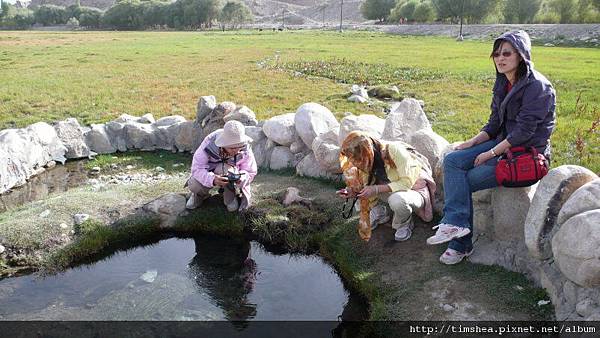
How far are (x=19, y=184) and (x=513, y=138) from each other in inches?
430

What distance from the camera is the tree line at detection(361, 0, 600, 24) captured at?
75.3 m

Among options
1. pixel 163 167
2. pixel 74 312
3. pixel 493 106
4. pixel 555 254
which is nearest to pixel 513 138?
pixel 493 106

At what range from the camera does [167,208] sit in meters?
9.51

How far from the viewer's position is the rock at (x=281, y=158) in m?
11.4

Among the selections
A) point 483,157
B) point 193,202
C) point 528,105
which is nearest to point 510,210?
point 483,157

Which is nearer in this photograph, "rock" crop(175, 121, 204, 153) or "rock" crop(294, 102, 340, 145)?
"rock" crop(294, 102, 340, 145)

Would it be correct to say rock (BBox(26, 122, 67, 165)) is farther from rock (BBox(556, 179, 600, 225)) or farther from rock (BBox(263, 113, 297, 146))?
rock (BBox(556, 179, 600, 225))

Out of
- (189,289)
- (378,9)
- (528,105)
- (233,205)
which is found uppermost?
(378,9)

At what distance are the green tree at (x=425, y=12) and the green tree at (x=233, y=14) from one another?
1861 inches

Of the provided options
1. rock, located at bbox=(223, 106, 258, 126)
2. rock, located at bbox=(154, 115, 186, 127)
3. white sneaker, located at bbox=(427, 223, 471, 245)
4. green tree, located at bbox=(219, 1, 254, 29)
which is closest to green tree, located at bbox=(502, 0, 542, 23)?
green tree, located at bbox=(219, 1, 254, 29)

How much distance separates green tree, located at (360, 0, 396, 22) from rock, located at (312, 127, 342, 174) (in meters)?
129

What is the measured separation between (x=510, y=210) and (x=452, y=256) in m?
1.00

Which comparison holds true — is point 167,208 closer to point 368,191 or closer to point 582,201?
point 368,191

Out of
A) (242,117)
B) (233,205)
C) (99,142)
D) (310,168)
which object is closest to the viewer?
(233,205)
